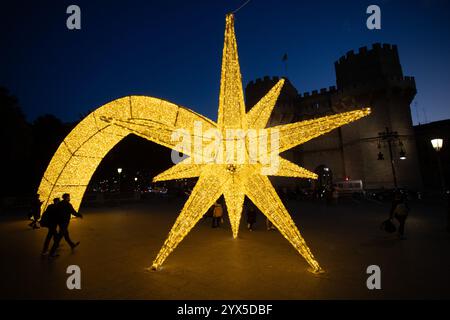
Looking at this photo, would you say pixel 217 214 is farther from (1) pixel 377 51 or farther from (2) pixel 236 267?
(1) pixel 377 51

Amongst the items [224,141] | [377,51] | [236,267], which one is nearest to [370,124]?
[377,51]

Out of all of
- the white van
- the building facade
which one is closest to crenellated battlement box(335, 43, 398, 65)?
the building facade

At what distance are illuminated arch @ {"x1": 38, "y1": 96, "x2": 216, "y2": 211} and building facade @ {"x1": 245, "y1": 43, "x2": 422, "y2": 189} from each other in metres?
28.8

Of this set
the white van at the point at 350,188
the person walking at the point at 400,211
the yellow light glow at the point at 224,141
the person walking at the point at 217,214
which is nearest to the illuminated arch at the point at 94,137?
the yellow light glow at the point at 224,141

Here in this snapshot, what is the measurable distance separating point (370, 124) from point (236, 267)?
3359 centimetres

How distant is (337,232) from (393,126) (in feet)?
95.4

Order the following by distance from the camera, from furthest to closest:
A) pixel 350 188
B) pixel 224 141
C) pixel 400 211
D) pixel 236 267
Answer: pixel 350 188, pixel 400 211, pixel 224 141, pixel 236 267

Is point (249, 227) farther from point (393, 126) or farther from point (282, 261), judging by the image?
point (393, 126)

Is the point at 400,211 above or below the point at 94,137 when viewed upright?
below

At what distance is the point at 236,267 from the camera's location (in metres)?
5.32

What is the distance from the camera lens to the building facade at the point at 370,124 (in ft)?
101

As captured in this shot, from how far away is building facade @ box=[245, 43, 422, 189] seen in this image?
101 ft

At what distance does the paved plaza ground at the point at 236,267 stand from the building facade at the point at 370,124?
82.8ft

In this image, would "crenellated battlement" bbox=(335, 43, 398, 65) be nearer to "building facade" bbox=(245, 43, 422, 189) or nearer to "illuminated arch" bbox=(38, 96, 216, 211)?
"building facade" bbox=(245, 43, 422, 189)
